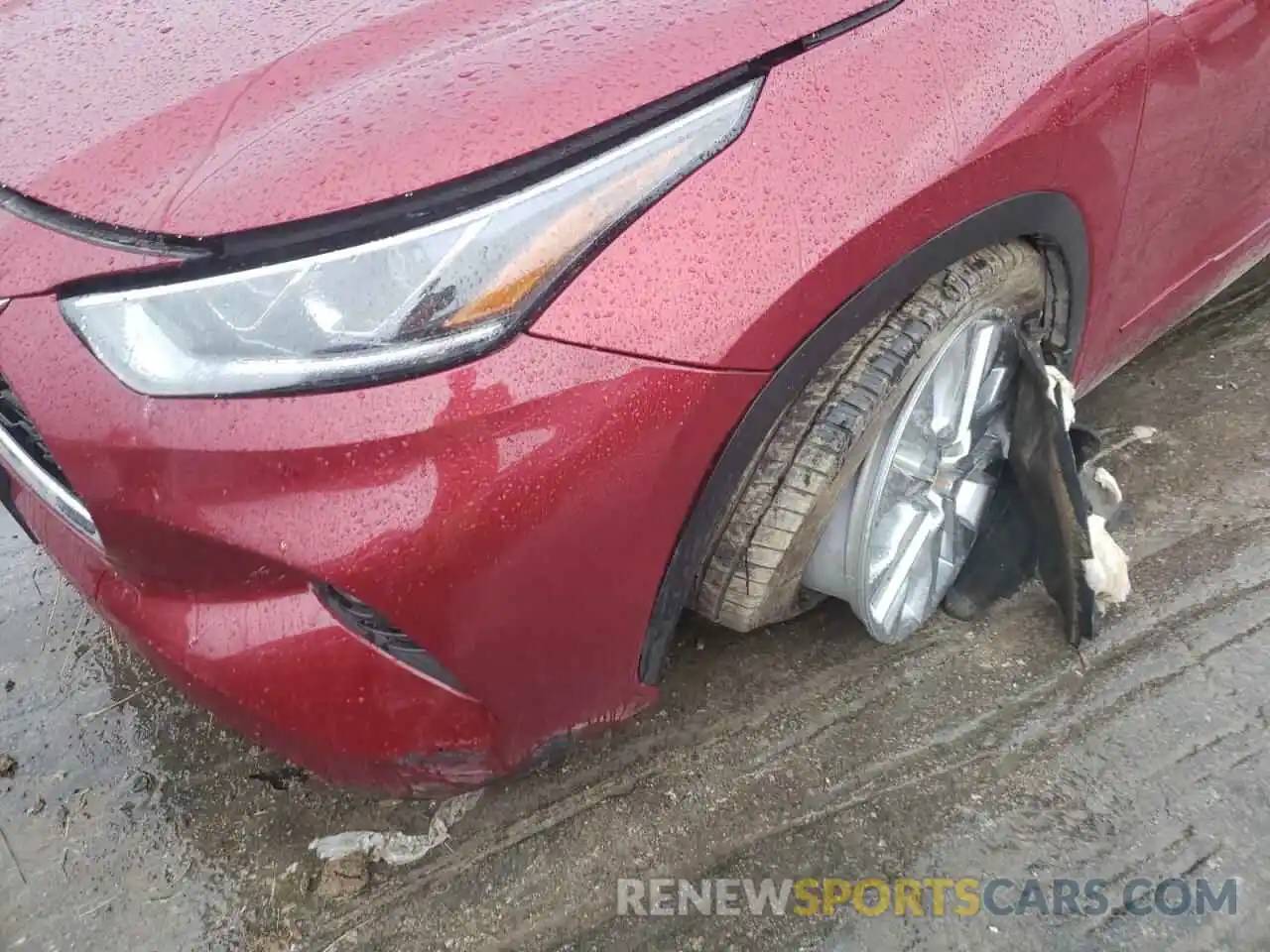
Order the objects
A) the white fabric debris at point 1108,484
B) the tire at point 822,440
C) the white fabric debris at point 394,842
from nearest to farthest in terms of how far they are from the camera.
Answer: the tire at point 822,440, the white fabric debris at point 394,842, the white fabric debris at point 1108,484

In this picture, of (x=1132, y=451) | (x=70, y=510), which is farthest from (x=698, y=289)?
(x=1132, y=451)

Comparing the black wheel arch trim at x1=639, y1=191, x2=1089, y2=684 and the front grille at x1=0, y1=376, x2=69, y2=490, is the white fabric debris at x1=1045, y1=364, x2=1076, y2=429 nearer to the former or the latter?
the black wheel arch trim at x1=639, y1=191, x2=1089, y2=684

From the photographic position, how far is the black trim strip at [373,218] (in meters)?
1.10

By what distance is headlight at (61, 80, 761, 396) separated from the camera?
3.62 feet

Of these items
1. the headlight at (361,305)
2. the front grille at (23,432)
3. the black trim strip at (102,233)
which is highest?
the black trim strip at (102,233)

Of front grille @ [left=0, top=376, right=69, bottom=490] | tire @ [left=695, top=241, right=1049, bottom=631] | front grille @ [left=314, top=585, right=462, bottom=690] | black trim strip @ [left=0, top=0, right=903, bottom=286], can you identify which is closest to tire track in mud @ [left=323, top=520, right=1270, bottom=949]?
tire @ [left=695, top=241, right=1049, bottom=631]

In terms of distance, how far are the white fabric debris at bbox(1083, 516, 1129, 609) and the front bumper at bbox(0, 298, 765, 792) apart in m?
0.97

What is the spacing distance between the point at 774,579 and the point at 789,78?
2.54 feet

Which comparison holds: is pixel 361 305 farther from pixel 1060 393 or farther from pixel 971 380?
pixel 1060 393

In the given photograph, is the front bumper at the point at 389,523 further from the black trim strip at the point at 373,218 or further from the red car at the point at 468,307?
the black trim strip at the point at 373,218

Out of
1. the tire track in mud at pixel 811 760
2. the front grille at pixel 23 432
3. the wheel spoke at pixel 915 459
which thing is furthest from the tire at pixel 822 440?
the front grille at pixel 23 432

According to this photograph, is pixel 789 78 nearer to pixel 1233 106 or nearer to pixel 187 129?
pixel 187 129

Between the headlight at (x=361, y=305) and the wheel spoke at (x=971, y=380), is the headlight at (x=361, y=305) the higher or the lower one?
the higher one

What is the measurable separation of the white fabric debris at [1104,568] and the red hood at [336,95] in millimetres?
1129
